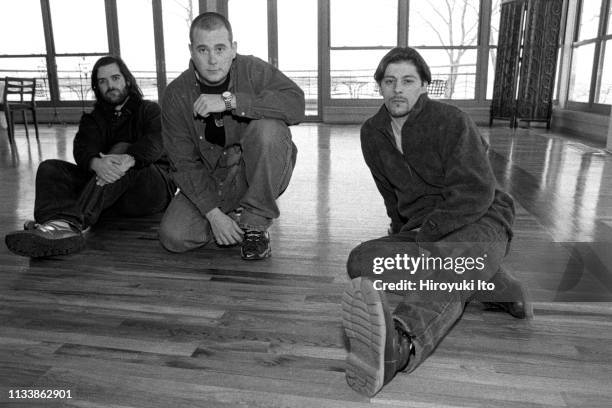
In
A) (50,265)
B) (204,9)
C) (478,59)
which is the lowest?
(50,265)

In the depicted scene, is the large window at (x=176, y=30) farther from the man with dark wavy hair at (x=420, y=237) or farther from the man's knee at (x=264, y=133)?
the man with dark wavy hair at (x=420, y=237)

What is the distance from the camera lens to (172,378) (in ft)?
3.67

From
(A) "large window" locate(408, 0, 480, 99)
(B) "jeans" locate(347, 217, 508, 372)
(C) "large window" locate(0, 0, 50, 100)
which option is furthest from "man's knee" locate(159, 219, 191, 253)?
(C) "large window" locate(0, 0, 50, 100)

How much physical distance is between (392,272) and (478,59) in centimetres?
708

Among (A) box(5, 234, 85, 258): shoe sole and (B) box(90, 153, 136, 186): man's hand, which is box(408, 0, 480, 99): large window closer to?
(B) box(90, 153, 136, 186): man's hand

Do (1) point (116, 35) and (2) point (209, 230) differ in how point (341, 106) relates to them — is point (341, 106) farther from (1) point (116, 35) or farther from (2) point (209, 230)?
(2) point (209, 230)

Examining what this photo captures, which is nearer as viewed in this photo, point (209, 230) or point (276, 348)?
point (276, 348)

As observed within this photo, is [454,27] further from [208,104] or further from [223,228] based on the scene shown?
[223,228]

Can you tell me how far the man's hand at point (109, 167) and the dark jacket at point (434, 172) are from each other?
1.05m

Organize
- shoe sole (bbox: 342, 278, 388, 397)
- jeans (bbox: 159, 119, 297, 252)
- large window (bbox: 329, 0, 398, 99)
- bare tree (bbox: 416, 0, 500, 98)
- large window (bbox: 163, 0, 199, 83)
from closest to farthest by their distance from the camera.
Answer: shoe sole (bbox: 342, 278, 388, 397), jeans (bbox: 159, 119, 297, 252), bare tree (bbox: 416, 0, 500, 98), large window (bbox: 329, 0, 398, 99), large window (bbox: 163, 0, 199, 83)

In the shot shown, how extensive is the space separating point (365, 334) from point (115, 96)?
1.74 m

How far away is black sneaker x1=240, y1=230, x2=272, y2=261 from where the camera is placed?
1.87m

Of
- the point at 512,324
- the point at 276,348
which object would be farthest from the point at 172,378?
the point at 512,324

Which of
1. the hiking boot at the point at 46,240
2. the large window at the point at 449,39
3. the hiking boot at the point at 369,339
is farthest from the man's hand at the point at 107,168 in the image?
the large window at the point at 449,39
